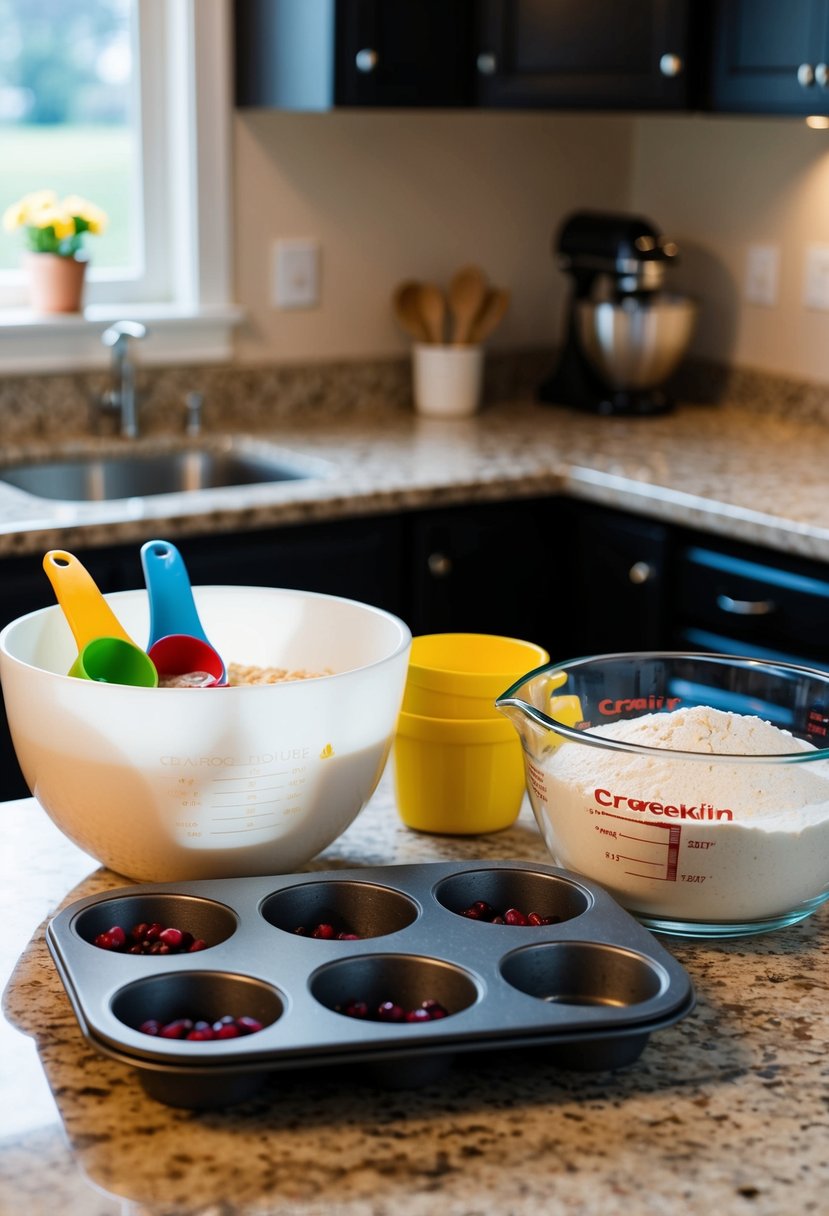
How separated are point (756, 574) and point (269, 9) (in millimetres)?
1389

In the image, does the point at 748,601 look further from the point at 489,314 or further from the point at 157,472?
the point at 157,472

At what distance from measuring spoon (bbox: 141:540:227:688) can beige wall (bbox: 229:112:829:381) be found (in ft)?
6.55

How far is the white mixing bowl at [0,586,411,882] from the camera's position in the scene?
42.8 inches

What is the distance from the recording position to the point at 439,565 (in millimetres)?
2760

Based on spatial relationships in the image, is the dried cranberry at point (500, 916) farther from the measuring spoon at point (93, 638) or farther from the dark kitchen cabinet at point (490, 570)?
the dark kitchen cabinet at point (490, 570)

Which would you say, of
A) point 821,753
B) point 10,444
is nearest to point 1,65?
point 10,444

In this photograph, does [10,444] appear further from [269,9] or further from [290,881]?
[290,881]

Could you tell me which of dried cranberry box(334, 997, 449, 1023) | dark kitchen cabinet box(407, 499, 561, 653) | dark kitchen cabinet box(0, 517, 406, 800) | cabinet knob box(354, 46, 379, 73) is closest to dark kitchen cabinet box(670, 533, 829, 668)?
dark kitchen cabinet box(407, 499, 561, 653)

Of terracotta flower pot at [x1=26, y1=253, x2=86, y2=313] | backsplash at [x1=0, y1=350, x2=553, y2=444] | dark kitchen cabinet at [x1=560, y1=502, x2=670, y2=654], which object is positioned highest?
terracotta flower pot at [x1=26, y1=253, x2=86, y2=313]

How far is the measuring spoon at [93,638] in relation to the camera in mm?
1181

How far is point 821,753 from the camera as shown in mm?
1066

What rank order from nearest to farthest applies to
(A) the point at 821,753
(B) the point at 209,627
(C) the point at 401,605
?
(A) the point at 821,753 < (B) the point at 209,627 < (C) the point at 401,605

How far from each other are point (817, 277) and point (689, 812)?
231 centimetres

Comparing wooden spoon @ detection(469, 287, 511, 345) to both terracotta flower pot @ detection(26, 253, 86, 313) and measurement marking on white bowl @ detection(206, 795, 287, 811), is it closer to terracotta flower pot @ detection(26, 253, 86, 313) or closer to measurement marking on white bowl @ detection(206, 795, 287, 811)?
terracotta flower pot @ detection(26, 253, 86, 313)
